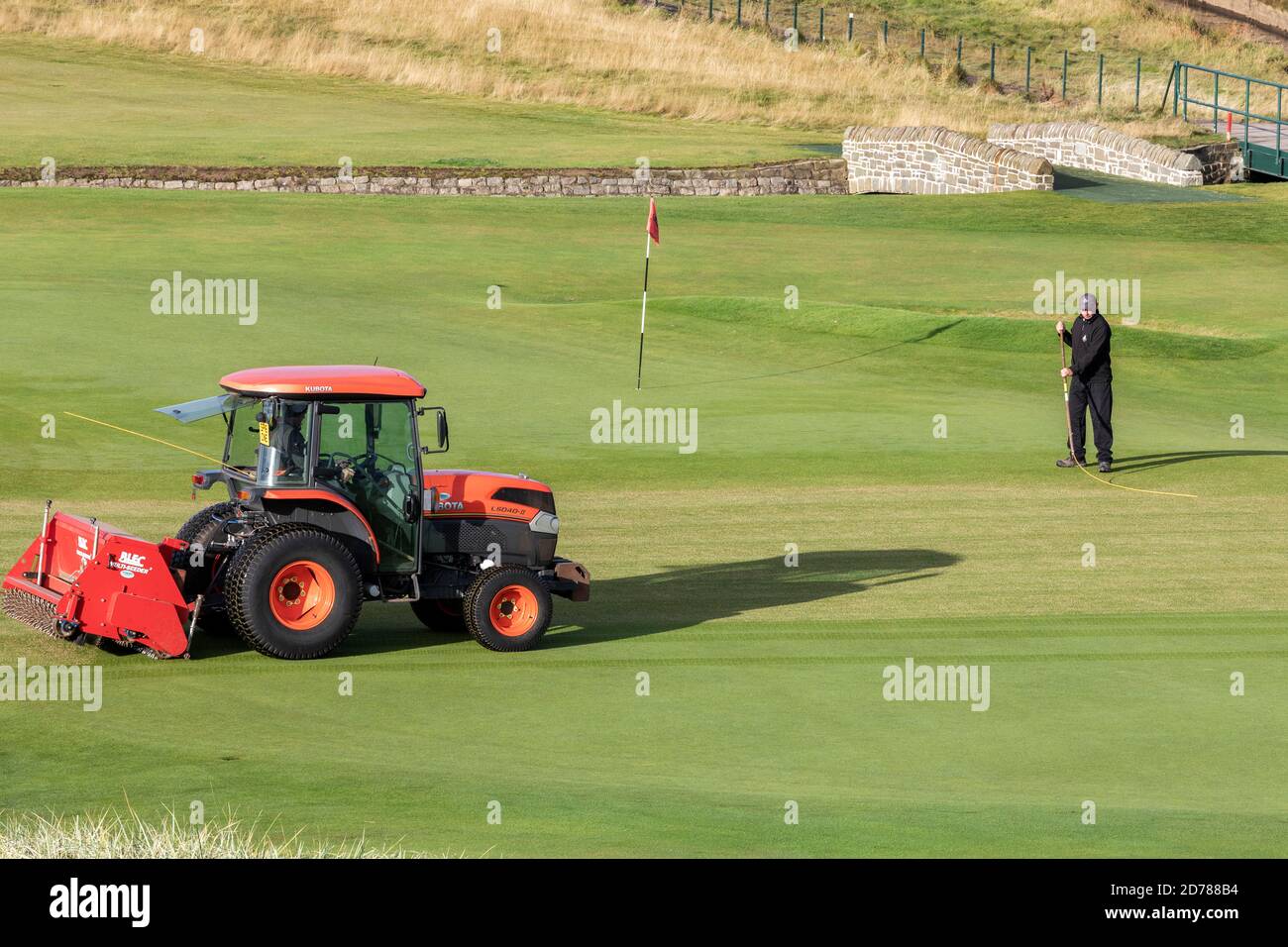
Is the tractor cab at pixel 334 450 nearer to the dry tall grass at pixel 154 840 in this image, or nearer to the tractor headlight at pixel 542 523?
the tractor headlight at pixel 542 523

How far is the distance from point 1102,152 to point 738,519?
98.8ft

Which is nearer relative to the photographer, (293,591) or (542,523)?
(293,591)

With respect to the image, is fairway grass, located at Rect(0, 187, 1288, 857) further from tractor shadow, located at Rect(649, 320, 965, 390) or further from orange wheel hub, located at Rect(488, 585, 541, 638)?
orange wheel hub, located at Rect(488, 585, 541, 638)

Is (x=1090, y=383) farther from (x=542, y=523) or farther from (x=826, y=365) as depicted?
(x=542, y=523)

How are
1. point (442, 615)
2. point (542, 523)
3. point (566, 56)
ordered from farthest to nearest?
point (566, 56), point (442, 615), point (542, 523)

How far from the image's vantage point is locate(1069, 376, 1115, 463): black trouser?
72.2 feet

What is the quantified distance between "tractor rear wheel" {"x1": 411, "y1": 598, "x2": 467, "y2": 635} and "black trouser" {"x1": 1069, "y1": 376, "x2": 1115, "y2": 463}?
9730mm

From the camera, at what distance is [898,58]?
2516 inches

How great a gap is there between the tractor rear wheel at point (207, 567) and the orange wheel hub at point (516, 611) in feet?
6.39

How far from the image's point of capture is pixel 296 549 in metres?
13.1

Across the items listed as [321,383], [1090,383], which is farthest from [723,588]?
[1090,383]

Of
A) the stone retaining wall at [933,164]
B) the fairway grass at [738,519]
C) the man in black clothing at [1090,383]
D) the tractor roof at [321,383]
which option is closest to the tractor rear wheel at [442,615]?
the fairway grass at [738,519]
